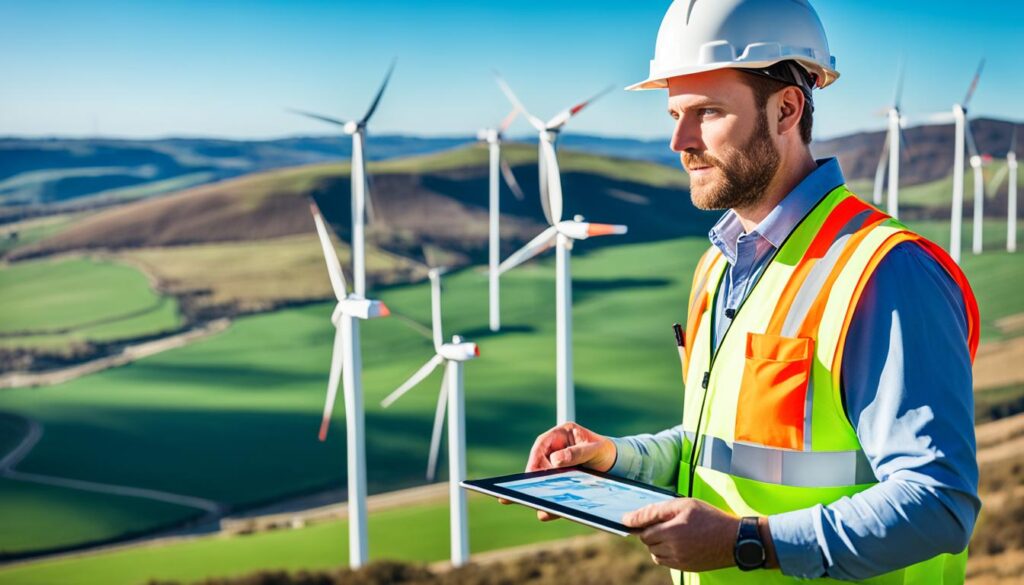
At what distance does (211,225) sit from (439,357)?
38.0 m

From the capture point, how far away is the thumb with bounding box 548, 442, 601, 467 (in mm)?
3318

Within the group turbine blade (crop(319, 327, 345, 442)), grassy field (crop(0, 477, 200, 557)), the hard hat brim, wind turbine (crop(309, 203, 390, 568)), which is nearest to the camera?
the hard hat brim

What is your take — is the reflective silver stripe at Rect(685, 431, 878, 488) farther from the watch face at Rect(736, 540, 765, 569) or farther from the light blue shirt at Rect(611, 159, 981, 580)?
the watch face at Rect(736, 540, 765, 569)

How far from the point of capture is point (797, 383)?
8.98 feet

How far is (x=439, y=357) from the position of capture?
20844 mm

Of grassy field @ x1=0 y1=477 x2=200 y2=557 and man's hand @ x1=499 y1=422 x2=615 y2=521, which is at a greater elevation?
man's hand @ x1=499 y1=422 x2=615 y2=521

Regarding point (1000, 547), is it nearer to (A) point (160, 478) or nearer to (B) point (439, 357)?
(B) point (439, 357)

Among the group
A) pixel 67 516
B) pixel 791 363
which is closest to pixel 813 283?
pixel 791 363

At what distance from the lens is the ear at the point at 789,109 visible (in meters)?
3.00

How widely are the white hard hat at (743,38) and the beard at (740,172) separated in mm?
180

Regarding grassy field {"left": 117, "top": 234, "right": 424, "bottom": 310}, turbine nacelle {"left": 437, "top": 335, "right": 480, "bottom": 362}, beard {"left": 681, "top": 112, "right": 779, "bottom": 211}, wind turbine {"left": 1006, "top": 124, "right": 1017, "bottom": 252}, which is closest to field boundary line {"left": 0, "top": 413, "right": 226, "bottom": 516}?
grassy field {"left": 117, "top": 234, "right": 424, "bottom": 310}

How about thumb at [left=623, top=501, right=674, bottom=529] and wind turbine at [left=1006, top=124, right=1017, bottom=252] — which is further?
wind turbine at [left=1006, top=124, right=1017, bottom=252]

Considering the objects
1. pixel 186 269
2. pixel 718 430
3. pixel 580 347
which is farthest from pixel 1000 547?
pixel 186 269

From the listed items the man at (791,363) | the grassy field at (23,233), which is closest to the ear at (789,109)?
the man at (791,363)
